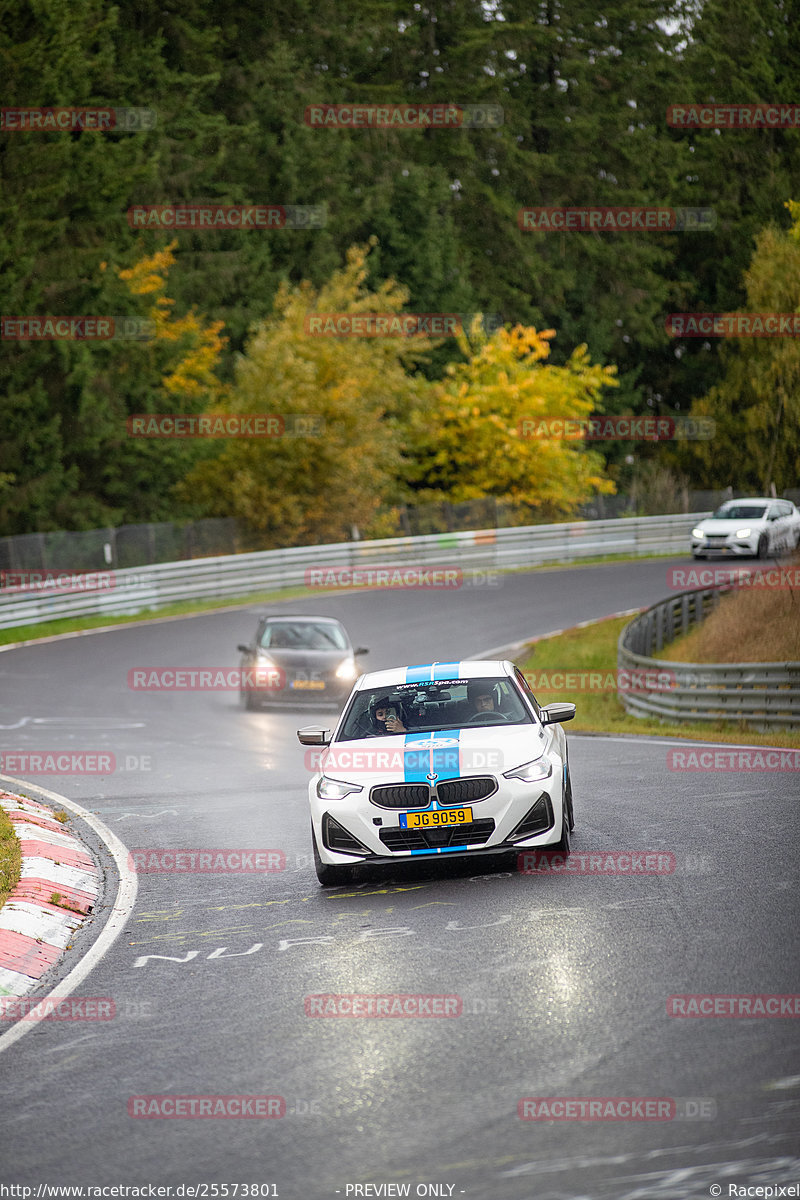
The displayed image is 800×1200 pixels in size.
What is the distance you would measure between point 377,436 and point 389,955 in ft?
128

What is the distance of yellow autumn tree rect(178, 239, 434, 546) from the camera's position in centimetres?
4434

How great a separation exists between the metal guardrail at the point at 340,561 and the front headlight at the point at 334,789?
79.1ft

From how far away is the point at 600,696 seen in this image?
989 inches

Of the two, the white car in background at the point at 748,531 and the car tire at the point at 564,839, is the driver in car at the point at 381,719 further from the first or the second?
the white car in background at the point at 748,531

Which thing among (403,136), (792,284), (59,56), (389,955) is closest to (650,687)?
(389,955)

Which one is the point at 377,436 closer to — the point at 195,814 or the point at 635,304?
the point at 635,304

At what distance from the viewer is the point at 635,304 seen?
69062 mm

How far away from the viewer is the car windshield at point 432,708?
436 inches
